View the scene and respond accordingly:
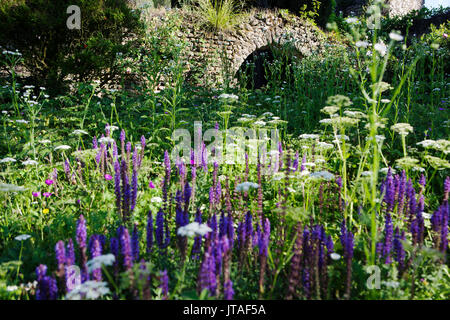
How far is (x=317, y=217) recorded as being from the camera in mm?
2881

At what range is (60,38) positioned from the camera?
244 inches

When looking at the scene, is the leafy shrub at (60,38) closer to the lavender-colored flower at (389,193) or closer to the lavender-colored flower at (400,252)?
the lavender-colored flower at (389,193)

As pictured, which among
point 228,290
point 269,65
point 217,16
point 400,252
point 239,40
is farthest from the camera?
point 239,40

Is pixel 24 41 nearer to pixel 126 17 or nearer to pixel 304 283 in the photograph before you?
pixel 126 17

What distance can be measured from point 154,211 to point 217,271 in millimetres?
1358

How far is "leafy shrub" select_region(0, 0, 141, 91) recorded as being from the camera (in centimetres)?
581

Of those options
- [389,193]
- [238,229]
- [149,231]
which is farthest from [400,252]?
[149,231]

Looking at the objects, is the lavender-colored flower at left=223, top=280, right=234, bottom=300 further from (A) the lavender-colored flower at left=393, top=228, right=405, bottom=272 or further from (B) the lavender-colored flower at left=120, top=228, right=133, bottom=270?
(A) the lavender-colored flower at left=393, top=228, right=405, bottom=272

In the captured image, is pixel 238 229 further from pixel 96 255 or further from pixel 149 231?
pixel 96 255

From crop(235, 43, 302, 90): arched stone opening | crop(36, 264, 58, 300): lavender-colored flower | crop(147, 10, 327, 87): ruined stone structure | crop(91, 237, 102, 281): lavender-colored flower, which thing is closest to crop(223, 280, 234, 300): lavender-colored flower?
crop(91, 237, 102, 281): lavender-colored flower

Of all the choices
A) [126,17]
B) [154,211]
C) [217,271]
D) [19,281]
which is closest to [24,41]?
[126,17]

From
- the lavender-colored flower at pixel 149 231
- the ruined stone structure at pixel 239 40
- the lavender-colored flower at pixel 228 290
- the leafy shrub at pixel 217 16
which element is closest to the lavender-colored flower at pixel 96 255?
the lavender-colored flower at pixel 149 231

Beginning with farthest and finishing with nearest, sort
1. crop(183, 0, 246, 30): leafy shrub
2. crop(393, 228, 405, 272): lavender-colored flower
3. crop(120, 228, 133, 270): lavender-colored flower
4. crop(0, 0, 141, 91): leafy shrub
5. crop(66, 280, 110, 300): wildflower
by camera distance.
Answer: crop(183, 0, 246, 30): leafy shrub
crop(0, 0, 141, 91): leafy shrub
crop(393, 228, 405, 272): lavender-colored flower
crop(120, 228, 133, 270): lavender-colored flower
crop(66, 280, 110, 300): wildflower
